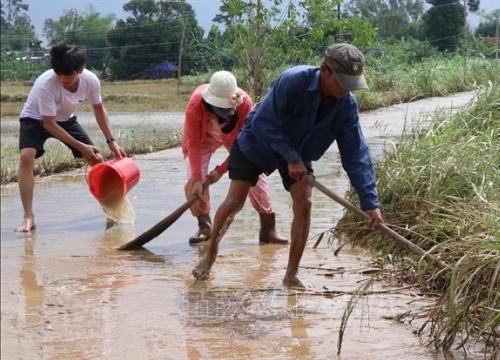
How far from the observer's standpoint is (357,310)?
15.0 feet

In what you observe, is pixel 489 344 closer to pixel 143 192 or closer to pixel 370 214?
pixel 370 214

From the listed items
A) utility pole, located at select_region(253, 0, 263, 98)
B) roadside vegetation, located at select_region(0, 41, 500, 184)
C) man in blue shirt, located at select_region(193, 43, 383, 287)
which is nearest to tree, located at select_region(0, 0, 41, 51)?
man in blue shirt, located at select_region(193, 43, 383, 287)

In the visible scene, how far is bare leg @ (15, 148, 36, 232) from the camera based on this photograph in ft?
20.4

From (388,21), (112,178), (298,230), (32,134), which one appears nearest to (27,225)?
(32,134)

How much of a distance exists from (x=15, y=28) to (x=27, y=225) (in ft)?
11.2

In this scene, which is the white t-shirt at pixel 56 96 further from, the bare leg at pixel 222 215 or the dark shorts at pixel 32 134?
the bare leg at pixel 222 215

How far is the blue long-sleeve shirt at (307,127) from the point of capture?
4.61m

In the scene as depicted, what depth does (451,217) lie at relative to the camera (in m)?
5.23

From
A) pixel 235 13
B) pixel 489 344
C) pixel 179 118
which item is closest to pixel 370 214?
pixel 489 344

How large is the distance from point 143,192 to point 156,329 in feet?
12.4

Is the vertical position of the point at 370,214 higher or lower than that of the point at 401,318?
higher

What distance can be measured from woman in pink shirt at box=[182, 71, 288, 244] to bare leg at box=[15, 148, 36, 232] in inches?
42.5

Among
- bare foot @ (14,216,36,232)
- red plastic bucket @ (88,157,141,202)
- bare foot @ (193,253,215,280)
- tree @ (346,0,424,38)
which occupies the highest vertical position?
tree @ (346,0,424,38)

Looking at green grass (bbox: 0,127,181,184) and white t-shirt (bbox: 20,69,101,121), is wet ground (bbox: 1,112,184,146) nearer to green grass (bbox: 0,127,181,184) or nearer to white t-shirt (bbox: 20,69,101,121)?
green grass (bbox: 0,127,181,184)
